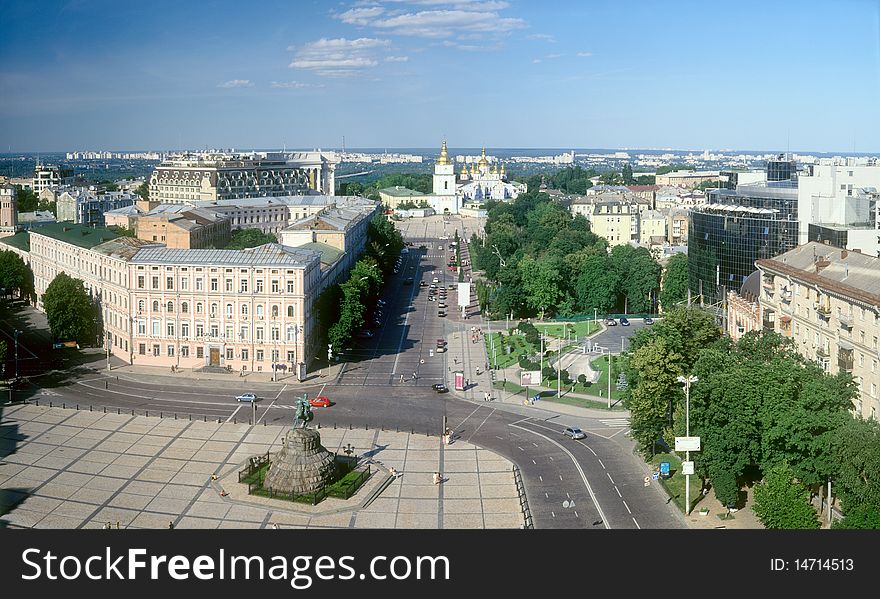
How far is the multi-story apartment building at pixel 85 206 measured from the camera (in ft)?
299

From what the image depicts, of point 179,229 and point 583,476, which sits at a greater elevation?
point 179,229

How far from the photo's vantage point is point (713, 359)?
28344mm

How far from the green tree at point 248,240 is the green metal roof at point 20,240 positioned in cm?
1388

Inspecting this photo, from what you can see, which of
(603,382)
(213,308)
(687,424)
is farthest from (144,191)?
(687,424)

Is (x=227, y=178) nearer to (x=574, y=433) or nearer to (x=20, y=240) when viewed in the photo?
(x=20, y=240)

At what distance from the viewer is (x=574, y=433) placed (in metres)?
34.6

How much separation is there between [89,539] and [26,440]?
2079 cm

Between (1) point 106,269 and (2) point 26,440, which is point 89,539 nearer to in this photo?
(2) point 26,440

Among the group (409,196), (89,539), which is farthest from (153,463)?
(409,196)

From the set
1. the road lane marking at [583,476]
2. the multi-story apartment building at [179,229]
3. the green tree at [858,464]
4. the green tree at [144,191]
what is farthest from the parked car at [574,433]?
the green tree at [144,191]

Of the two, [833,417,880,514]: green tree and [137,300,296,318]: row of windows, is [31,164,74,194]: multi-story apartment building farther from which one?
[833,417,880,514]: green tree

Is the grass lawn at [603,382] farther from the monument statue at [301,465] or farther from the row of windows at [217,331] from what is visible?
the monument statue at [301,465]

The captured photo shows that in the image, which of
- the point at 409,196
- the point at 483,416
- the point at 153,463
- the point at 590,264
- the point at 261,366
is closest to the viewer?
the point at 153,463

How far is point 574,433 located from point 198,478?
537 inches
